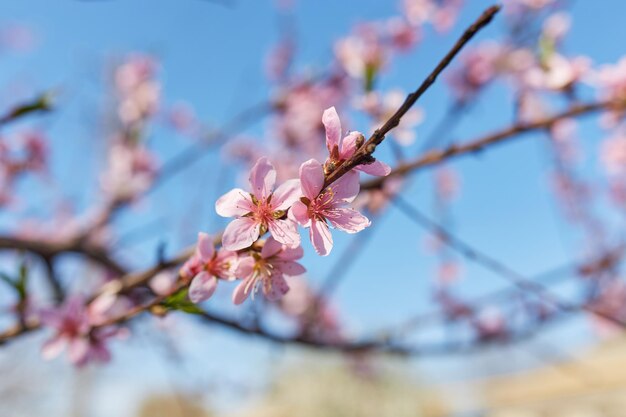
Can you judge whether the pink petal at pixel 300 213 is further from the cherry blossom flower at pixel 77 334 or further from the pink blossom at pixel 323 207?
the cherry blossom flower at pixel 77 334

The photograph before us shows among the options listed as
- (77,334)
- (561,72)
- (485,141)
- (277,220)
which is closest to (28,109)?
(77,334)

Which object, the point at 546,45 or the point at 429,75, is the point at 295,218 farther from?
the point at 546,45

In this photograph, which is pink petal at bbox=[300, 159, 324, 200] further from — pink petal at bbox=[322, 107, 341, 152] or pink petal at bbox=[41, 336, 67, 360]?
pink petal at bbox=[41, 336, 67, 360]

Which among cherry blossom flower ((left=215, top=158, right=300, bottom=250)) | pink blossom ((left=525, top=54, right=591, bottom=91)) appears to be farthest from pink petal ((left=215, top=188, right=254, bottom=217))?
pink blossom ((left=525, top=54, right=591, bottom=91))

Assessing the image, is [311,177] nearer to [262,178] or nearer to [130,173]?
[262,178]

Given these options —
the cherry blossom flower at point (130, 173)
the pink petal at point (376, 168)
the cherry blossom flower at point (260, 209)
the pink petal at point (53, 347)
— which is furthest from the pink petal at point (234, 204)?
the cherry blossom flower at point (130, 173)
